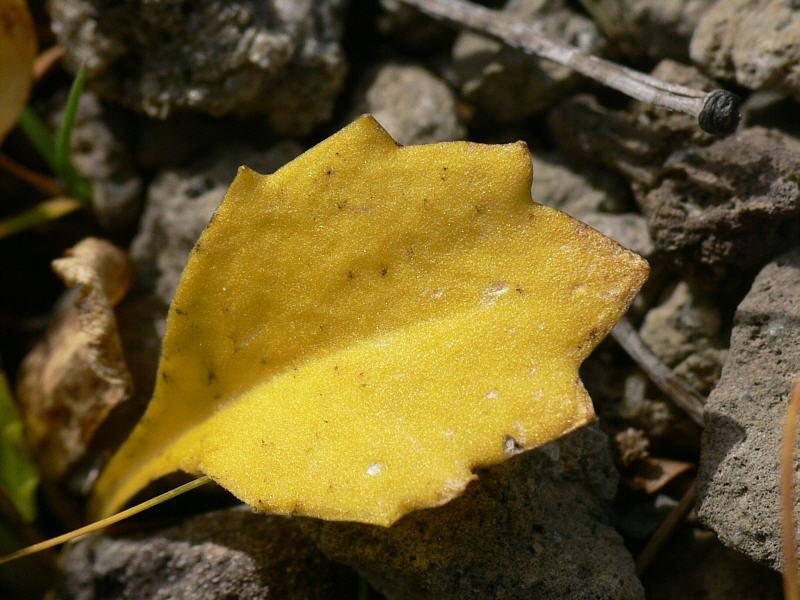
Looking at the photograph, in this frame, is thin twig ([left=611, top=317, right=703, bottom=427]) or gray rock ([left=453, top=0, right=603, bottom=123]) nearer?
thin twig ([left=611, top=317, right=703, bottom=427])

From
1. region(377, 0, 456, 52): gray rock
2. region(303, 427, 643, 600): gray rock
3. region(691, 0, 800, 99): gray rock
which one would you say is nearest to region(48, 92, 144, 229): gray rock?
region(377, 0, 456, 52): gray rock

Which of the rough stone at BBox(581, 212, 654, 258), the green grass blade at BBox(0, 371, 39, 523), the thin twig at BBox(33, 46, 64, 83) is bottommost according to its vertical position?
the green grass blade at BBox(0, 371, 39, 523)

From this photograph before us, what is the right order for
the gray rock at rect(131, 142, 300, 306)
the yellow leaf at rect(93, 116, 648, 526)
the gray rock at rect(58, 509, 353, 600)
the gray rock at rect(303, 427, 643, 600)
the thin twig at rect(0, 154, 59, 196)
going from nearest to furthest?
the yellow leaf at rect(93, 116, 648, 526) < the gray rock at rect(303, 427, 643, 600) < the gray rock at rect(58, 509, 353, 600) < the gray rock at rect(131, 142, 300, 306) < the thin twig at rect(0, 154, 59, 196)

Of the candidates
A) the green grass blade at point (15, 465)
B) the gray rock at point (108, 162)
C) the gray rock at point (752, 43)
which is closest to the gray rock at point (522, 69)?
the gray rock at point (752, 43)

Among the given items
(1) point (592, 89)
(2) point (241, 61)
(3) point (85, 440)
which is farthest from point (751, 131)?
(3) point (85, 440)

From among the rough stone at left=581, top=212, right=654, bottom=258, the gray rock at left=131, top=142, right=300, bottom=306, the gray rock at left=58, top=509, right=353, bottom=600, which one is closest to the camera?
the gray rock at left=58, top=509, right=353, bottom=600

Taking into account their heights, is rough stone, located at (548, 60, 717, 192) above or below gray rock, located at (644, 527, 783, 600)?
above

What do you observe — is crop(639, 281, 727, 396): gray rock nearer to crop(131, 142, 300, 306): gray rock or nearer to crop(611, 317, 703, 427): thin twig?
crop(611, 317, 703, 427): thin twig
